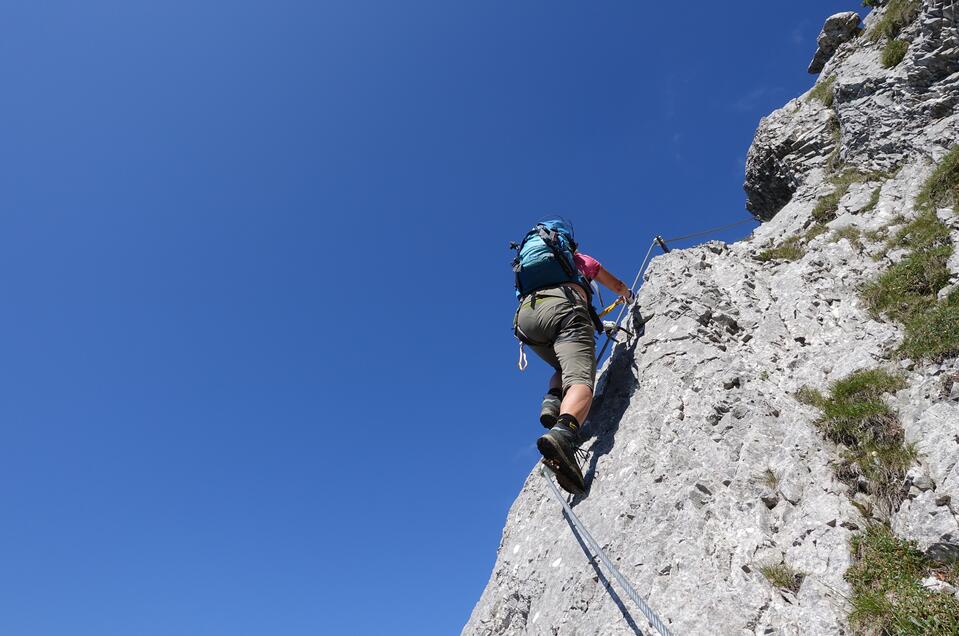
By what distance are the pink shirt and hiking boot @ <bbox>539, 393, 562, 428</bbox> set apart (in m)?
2.57

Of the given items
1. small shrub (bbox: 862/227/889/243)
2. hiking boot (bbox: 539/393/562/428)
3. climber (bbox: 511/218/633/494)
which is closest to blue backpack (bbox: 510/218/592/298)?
climber (bbox: 511/218/633/494)

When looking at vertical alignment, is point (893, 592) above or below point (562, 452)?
below

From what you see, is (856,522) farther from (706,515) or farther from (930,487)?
(706,515)

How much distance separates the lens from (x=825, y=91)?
1648 cm

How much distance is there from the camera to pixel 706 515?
19.8ft

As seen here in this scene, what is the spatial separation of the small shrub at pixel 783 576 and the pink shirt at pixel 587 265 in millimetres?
5990

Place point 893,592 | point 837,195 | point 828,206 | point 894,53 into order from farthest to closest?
point 894,53 → point 837,195 → point 828,206 → point 893,592

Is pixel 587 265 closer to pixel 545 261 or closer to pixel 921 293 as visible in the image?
pixel 545 261

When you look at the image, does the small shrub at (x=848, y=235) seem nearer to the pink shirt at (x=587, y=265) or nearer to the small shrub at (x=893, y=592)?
the pink shirt at (x=587, y=265)

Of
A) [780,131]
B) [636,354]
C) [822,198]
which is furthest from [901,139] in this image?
[636,354]

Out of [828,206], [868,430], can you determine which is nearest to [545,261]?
[868,430]

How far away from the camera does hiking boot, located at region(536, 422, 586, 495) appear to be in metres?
7.09

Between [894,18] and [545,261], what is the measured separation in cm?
1304

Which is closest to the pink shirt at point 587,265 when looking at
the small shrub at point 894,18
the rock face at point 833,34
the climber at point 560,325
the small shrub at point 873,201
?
the climber at point 560,325
